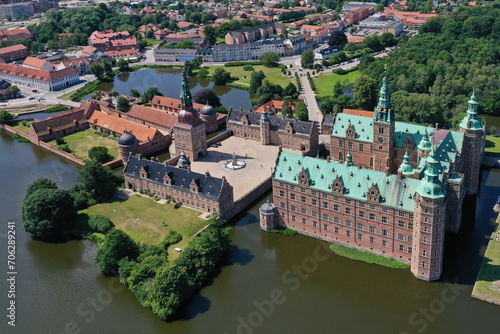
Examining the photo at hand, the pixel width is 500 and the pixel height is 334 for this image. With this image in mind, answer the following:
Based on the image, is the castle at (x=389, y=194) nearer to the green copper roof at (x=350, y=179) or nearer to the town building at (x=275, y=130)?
the green copper roof at (x=350, y=179)

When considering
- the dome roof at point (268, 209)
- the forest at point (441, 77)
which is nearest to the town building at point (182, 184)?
the dome roof at point (268, 209)

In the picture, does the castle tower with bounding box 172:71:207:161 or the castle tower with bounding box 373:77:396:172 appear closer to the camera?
the castle tower with bounding box 373:77:396:172

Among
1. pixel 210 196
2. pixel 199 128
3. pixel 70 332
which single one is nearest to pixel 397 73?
pixel 199 128

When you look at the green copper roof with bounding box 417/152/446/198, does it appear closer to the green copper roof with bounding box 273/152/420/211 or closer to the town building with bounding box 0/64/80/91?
the green copper roof with bounding box 273/152/420/211

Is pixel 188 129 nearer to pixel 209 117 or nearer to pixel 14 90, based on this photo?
pixel 209 117

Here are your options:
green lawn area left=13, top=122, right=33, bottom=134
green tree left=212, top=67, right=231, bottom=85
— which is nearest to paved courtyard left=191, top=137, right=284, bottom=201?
green lawn area left=13, top=122, right=33, bottom=134

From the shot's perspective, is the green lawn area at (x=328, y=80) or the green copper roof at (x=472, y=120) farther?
the green lawn area at (x=328, y=80)
